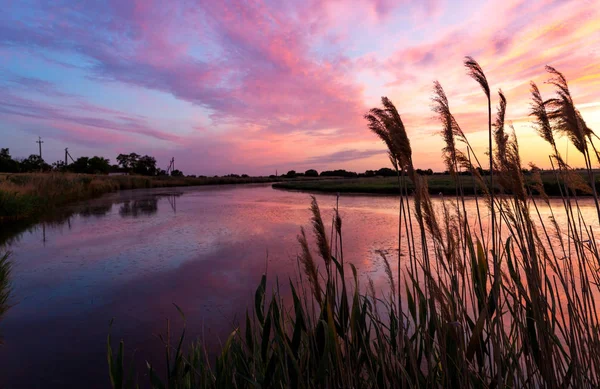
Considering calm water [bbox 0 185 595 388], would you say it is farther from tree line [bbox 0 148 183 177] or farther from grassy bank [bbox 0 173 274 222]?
A: tree line [bbox 0 148 183 177]

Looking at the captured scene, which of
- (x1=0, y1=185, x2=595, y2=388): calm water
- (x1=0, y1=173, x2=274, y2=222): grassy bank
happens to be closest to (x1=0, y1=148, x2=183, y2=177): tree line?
(x1=0, y1=173, x2=274, y2=222): grassy bank

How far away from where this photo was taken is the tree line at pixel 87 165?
54.7 meters

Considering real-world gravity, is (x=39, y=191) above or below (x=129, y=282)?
above

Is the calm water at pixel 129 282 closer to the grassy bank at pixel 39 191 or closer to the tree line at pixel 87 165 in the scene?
the grassy bank at pixel 39 191

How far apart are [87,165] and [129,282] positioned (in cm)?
6969

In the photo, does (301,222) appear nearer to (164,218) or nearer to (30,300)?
(164,218)

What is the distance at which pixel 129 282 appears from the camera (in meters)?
5.77

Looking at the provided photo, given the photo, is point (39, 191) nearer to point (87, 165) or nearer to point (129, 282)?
point (129, 282)

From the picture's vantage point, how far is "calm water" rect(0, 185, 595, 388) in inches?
137

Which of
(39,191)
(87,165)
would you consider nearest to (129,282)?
(39,191)

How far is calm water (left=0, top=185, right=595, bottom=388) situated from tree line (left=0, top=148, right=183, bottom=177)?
34390 millimetres

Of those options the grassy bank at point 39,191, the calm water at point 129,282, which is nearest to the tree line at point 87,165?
the grassy bank at point 39,191

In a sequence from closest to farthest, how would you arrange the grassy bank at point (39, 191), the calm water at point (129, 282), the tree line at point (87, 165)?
the calm water at point (129, 282)
the grassy bank at point (39, 191)
the tree line at point (87, 165)

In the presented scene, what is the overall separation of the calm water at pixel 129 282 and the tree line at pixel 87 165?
1354 inches
